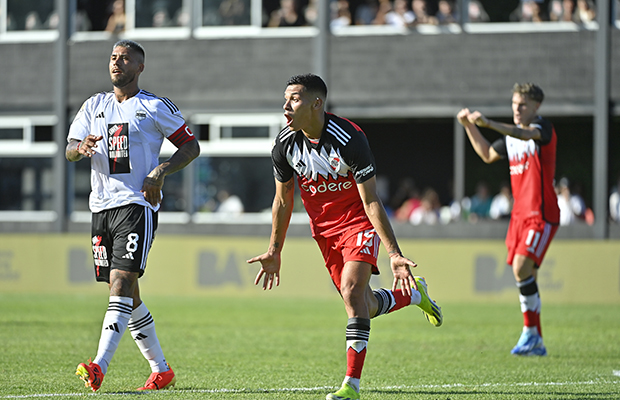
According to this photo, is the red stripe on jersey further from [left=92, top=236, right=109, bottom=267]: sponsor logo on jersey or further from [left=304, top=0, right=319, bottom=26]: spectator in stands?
[left=304, top=0, right=319, bottom=26]: spectator in stands

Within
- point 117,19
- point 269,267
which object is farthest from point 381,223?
point 117,19

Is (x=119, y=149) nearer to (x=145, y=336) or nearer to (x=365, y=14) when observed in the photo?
(x=145, y=336)

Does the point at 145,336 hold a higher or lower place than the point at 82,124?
lower

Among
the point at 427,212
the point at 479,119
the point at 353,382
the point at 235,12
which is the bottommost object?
the point at 427,212

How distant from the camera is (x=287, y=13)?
67.3 feet

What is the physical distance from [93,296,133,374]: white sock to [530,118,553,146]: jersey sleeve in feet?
15.3

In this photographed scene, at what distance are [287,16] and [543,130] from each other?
1240 centimetres

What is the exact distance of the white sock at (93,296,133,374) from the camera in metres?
6.10

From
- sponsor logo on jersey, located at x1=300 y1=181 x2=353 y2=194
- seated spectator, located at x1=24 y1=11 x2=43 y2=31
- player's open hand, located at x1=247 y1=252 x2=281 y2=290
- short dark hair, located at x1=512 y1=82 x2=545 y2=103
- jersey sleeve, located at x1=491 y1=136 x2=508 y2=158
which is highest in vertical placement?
seated spectator, located at x1=24 y1=11 x2=43 y2=31

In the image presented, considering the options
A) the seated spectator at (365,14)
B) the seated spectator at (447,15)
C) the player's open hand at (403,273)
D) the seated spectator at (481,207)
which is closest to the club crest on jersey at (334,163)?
the player's open hand at (403,273)

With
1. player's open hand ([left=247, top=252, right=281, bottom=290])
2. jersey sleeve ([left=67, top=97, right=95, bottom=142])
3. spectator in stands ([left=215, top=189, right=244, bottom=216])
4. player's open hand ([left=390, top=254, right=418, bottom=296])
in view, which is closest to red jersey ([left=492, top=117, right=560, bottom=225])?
player's open hand ([left=247, top=252, right=281, bottom=290])

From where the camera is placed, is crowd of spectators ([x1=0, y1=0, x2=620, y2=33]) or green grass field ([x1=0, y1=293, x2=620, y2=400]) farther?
crowd of spectators ([x1=0, y1=0, x2=620, y2=33])

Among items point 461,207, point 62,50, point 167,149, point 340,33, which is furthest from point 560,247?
point 62,50

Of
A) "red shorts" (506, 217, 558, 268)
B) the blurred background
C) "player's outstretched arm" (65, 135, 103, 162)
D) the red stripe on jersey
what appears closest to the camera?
"player's outstretched arm" (65, 135, 103, 162)
